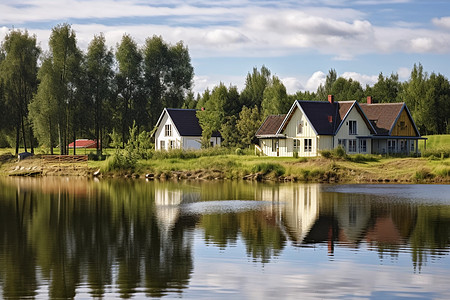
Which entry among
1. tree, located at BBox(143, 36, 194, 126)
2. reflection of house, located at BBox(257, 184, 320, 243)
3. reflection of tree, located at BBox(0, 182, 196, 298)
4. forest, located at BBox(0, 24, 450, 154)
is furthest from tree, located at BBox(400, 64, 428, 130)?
reflection of tree, located at BBox(0, 182, 196, 298)

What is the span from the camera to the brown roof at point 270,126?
239 ft

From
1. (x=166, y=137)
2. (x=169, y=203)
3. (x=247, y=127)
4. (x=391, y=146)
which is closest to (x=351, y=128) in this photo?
(x=391, y=146)

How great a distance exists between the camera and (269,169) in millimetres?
58844

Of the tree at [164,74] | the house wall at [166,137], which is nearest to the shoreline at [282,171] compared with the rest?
the house wall at [166,137]

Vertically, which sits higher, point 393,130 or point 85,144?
point 393,130

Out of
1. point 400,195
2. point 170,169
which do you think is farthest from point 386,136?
point 400,195

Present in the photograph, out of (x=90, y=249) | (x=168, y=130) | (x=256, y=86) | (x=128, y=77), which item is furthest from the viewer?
(x=256, y=86)

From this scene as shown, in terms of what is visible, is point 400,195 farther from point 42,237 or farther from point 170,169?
point 170,169

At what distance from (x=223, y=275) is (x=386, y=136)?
169 feet

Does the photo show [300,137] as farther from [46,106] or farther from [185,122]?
[46,106]

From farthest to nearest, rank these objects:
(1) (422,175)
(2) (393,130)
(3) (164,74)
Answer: (3) (164,74)
(2) (393,130)
(1) (422,175)

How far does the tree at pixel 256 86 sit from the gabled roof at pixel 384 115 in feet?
107

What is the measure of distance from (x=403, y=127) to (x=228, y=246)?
49588 mm

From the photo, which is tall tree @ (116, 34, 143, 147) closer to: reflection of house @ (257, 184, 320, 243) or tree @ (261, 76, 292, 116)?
tree @ (261, 76, 292, 116)
